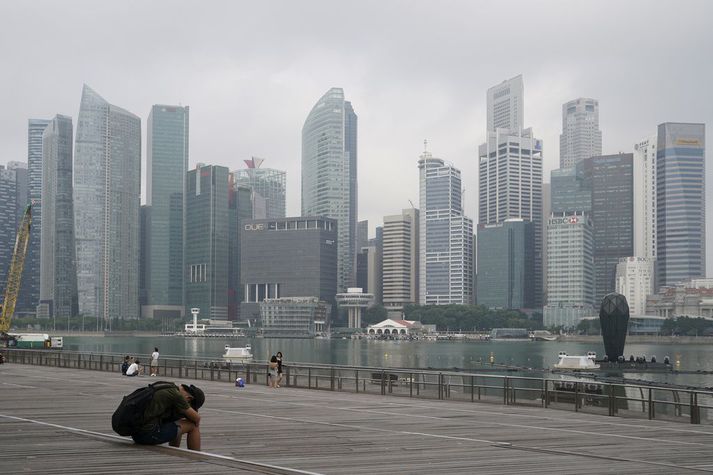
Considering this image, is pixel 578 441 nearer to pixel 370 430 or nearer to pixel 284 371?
pixel 370 430

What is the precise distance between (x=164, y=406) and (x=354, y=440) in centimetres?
547

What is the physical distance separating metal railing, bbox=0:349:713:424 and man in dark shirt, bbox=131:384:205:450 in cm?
1545

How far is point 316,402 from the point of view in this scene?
3238cm

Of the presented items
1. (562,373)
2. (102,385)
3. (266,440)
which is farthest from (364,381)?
(562,373)

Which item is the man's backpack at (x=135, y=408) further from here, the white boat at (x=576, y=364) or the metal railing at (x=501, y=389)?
the white boat at (x=576, y=364)

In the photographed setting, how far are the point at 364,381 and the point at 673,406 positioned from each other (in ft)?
49.3

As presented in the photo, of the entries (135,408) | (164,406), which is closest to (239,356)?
(135,408)

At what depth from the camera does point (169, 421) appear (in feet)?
51.2

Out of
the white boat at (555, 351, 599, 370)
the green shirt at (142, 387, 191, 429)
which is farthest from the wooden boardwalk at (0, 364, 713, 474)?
the white boat at (555, 351, 599, 370)

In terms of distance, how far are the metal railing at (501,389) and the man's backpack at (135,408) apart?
16192mm

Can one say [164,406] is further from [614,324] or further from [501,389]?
[614,324]

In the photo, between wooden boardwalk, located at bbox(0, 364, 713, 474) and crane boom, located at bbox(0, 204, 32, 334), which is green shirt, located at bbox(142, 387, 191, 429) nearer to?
wooden boardwalk, located at bbox(0, 364, 713, 474)

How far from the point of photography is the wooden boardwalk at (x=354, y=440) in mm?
14695

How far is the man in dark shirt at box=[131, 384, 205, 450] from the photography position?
1530cm
